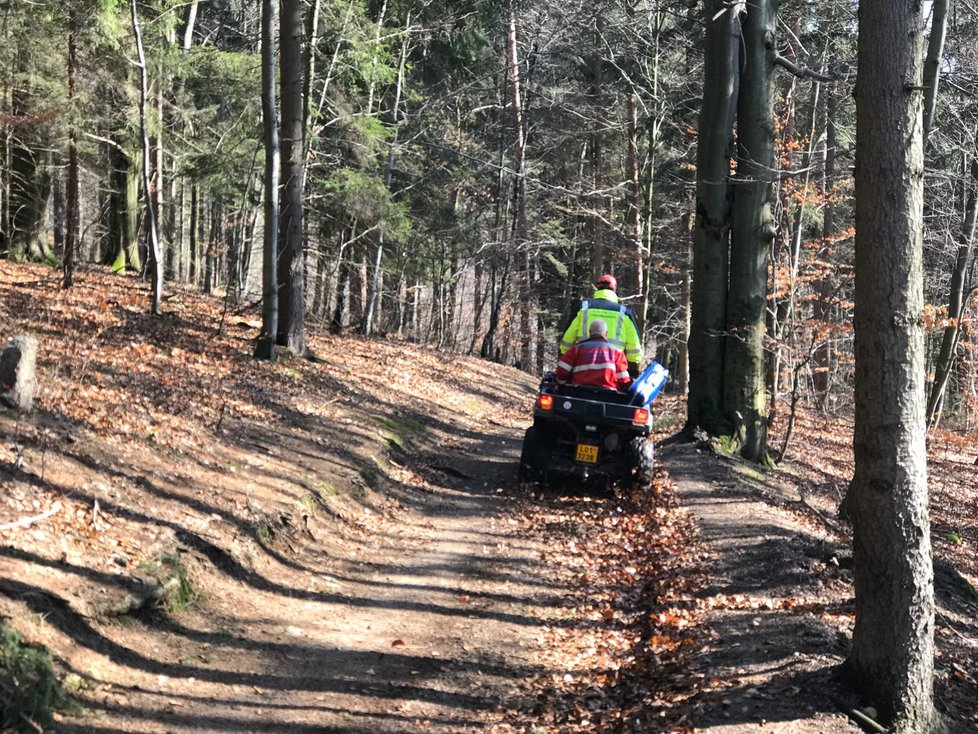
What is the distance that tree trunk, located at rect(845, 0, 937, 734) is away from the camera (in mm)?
4973

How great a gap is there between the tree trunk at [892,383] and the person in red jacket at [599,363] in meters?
5.96

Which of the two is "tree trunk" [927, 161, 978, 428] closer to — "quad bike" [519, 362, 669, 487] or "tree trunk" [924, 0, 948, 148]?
"tree trunk" [924, 0, 948, 148]

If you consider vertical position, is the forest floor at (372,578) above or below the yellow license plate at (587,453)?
below

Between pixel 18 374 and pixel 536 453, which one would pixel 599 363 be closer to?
pixel 536 453

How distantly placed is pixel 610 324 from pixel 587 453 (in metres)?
1.60

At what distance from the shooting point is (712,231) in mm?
13727

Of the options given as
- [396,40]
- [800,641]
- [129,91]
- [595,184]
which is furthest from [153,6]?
[800,641]

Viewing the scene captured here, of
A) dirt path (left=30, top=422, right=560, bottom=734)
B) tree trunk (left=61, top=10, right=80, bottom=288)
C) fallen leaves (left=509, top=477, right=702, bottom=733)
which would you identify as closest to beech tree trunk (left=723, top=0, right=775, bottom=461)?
fallen leaves (left=509, top=477, right=702, bottom=733)

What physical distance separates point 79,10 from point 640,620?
14773mm

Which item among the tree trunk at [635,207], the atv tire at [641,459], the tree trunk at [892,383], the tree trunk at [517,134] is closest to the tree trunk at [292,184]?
the atv tire at [641,459]

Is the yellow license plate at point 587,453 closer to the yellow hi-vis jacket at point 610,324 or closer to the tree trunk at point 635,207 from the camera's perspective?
the yellow hi-vis jacket at point 610,324

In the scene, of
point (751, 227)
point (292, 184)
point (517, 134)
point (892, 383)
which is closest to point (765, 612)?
point (892, 383)

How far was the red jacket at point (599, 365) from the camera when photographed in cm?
1108

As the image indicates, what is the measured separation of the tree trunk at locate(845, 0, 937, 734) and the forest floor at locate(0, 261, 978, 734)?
0.36 metres
